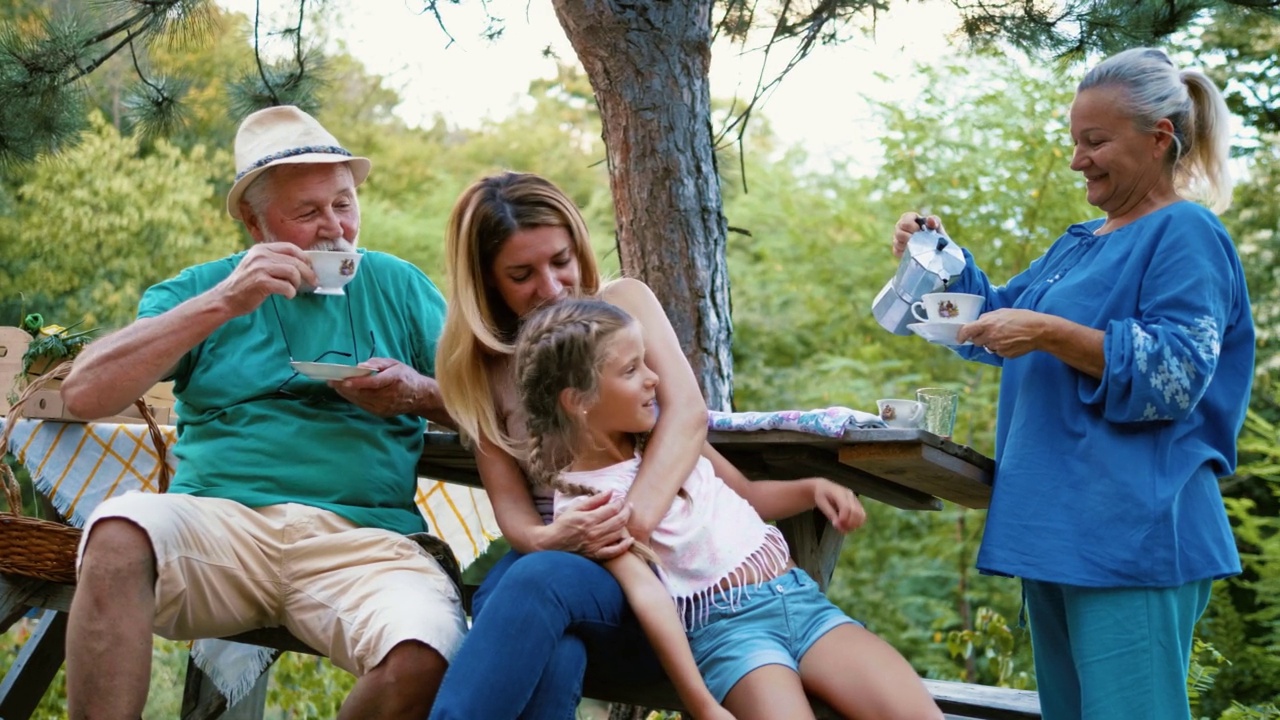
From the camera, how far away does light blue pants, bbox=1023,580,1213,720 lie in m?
2.00

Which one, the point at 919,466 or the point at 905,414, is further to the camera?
the point at 905,414

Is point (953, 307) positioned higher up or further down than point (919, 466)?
higher up

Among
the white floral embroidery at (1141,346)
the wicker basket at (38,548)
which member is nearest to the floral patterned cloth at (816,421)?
the white floral embroidery at (1141,346)

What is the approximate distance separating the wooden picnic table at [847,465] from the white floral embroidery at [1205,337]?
1.37 ft

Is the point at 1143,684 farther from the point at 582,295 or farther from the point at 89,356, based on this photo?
the point at 89,356

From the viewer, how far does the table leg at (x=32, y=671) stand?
10.7 ft

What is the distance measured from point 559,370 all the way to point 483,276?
0.38 metres

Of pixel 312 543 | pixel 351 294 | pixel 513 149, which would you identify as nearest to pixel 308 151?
pixel 351 294

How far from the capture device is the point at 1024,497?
213cm

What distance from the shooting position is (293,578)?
2340 millimetres

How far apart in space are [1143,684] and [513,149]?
1296 cm

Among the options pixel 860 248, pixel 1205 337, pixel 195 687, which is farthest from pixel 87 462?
pixel 860 248

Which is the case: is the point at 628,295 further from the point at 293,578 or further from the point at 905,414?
the point at 293,578

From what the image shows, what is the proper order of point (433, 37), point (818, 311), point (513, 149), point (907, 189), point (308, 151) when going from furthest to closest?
point (513, 149), point (818, 311), point (907, 189), point (433, 37), point (308, 151)
